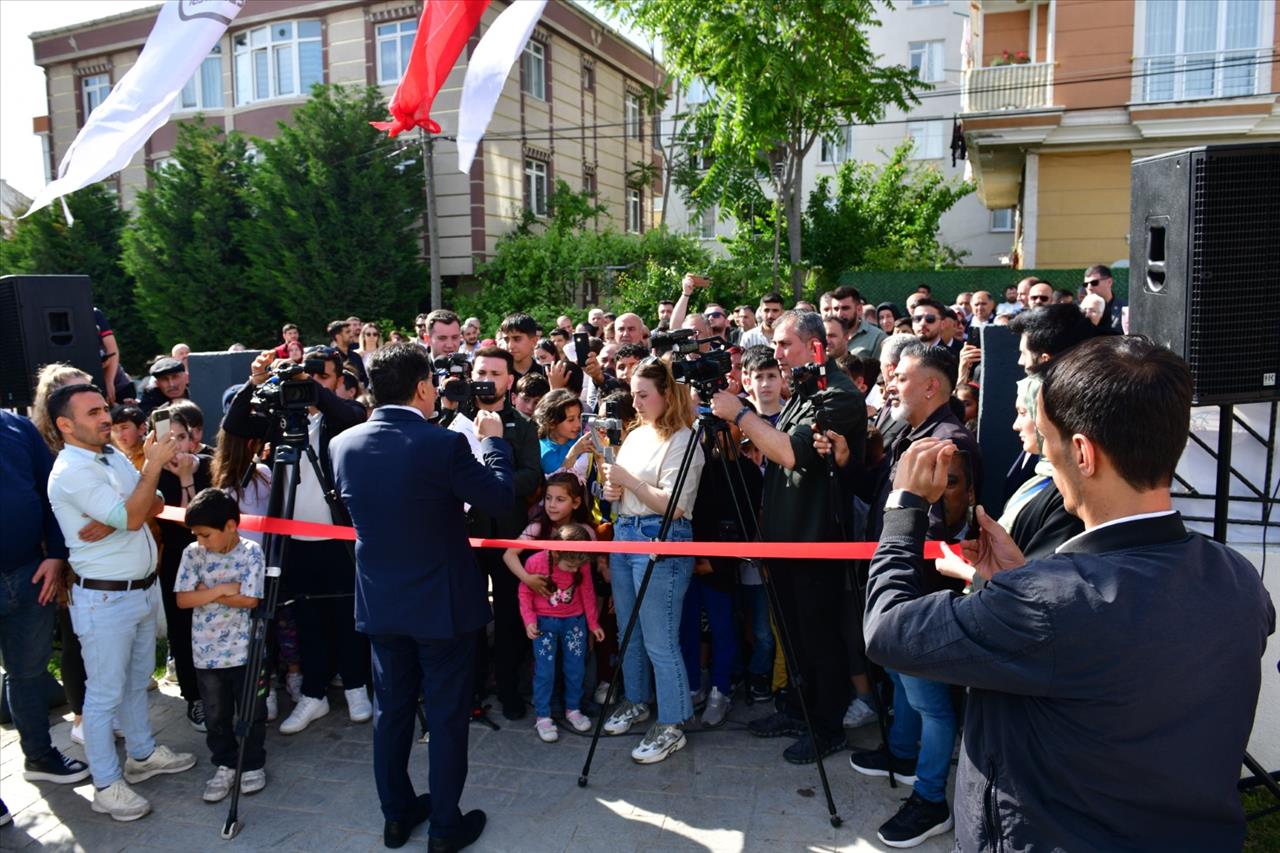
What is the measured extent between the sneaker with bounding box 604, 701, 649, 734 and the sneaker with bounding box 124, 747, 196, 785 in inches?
82.6

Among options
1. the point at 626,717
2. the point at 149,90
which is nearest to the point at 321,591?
the point at 626,717

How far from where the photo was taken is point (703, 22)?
14.5m

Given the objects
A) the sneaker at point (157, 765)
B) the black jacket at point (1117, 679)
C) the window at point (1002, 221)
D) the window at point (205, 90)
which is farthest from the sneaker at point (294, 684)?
the window at point (1002, 221)

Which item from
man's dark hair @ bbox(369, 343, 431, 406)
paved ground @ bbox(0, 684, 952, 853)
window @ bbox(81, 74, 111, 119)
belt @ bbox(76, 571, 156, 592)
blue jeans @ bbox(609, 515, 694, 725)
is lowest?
paved ground @ bbox(0, 684, 952, 853)

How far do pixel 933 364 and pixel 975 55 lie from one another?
17871 mm

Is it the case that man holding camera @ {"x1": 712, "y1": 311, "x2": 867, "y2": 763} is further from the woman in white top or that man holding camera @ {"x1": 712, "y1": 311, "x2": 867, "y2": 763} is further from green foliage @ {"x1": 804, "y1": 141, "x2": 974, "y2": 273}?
green foliage @ {"x1": 804, "y1": 141, "x2": 974, "y2": 273}

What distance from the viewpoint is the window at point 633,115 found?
2631cm

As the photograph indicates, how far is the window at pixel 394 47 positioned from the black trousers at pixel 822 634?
735 inches

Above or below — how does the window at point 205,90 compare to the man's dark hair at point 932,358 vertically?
above

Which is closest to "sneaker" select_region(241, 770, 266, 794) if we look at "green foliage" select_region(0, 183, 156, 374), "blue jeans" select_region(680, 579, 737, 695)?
"blue jeans" select_region(680, 579, 737, 695)

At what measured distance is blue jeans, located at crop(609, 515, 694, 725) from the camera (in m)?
4.29

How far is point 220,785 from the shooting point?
408 cm

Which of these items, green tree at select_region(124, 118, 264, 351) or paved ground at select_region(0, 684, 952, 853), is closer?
paved ground at select_region(0, 684, 952, 853)

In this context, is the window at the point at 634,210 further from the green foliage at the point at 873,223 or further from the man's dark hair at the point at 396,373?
the man's dark hair at the point at 396,373
